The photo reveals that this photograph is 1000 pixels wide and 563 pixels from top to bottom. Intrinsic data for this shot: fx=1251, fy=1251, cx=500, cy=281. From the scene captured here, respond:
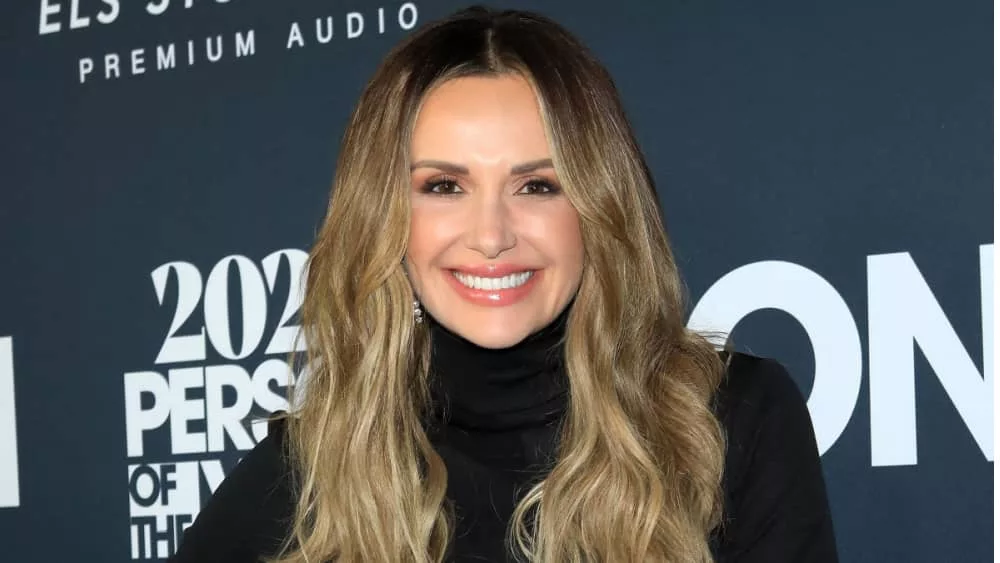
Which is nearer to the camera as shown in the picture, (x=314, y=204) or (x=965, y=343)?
(x=965, y=343)

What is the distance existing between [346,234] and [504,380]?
28cm

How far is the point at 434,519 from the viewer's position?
1.58m

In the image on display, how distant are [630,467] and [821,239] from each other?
56 centimetres

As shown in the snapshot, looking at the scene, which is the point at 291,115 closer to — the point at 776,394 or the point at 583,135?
the point at 583,135

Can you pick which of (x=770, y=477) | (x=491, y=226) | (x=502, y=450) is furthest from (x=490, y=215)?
(x=770, y=477)

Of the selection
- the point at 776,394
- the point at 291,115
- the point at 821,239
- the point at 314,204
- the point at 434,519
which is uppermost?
the point at 291,115

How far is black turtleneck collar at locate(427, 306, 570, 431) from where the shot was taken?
1614 mm

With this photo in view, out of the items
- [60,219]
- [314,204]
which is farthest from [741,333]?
[60,219]

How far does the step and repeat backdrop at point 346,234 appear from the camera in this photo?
1770 millimetres

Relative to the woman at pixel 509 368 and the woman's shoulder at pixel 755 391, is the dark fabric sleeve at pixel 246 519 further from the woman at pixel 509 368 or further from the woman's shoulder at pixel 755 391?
the woman's shoulder at pixel 755 391

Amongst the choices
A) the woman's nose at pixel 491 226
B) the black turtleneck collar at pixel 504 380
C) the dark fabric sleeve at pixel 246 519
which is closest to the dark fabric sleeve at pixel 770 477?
the black turtleneck collar at pixel 504 380

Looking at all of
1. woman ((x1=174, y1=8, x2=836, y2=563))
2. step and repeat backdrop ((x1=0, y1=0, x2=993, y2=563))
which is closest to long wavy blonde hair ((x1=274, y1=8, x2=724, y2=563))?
woman ((x1=174, y1=8, x2=836, y2=563))

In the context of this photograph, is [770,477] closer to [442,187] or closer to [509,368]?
[509,368]

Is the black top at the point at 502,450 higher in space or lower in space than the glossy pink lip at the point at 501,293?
lower
